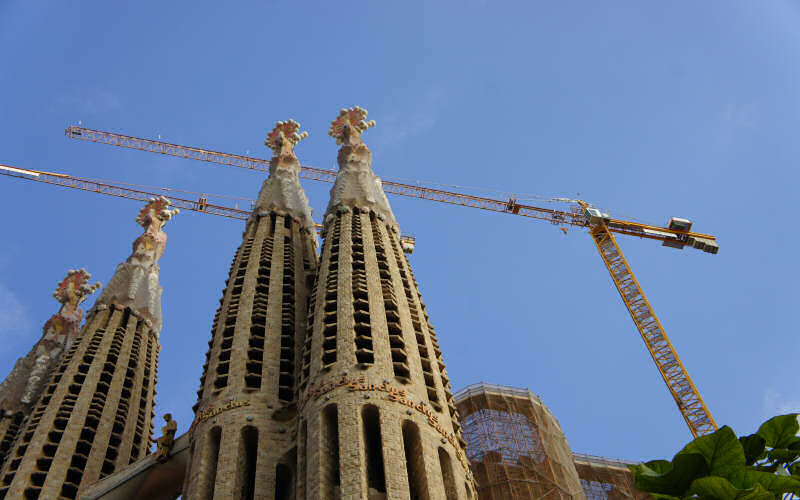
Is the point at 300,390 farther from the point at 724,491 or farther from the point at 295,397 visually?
the point at 724,491

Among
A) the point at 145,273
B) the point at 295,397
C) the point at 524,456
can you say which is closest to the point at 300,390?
the point at 295,397

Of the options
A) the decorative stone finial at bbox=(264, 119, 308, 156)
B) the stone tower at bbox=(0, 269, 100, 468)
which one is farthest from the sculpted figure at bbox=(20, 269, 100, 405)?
the decorative stone finial at bbox=(264, 119, 308, 156)

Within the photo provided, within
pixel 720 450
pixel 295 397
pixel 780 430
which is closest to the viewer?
Answer: pixel 720 450

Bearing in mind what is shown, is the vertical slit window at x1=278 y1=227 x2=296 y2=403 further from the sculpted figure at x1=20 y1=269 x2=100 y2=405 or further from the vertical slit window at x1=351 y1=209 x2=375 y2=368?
the sculpted figure at x1=20 y1=269 x2=100 y2=405

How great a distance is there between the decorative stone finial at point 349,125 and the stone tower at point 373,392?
15714mm

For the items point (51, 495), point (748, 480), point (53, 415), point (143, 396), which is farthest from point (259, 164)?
point (748, 480)

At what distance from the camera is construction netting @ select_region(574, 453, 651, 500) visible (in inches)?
1896

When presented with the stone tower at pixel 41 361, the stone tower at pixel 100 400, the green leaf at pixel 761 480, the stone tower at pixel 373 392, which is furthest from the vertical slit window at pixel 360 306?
the green leaf at pixel 761 480

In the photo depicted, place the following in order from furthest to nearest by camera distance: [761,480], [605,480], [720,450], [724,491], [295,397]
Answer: [605,480], [295,397], [720,450], [761,480], [724,491]

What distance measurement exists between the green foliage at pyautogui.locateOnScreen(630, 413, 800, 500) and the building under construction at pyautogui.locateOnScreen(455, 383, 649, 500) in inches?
1236

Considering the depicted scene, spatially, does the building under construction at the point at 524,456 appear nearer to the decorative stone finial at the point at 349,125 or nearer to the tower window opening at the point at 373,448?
the tower window opening at the point at 373,448

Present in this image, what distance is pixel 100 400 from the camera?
49.8m

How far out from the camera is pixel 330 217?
51.3 metres

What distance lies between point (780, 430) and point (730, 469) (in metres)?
0.92
